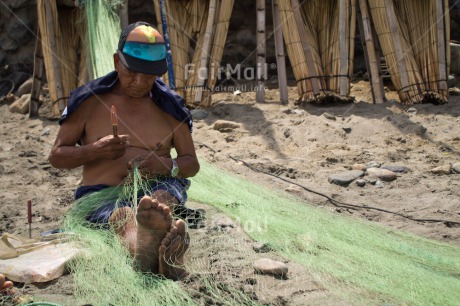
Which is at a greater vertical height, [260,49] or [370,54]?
[260,49]

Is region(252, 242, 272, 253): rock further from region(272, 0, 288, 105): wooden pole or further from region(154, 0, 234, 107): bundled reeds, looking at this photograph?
region(272, 0, 288, 105): wooden pole

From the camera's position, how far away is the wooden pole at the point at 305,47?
7.27 meters

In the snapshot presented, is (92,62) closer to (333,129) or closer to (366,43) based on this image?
(333,129)

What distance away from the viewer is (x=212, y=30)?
736cm

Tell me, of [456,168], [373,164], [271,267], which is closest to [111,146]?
[271,267]

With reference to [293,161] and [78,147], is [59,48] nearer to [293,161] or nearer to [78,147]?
[293,161]

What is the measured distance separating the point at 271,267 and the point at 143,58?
118 centimetres

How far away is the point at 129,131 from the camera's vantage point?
11.7 feet

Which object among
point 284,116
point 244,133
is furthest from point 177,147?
point 284,116

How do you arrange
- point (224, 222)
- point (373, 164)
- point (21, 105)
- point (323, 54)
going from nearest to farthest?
point (224, 222)
point (373, 164)
point (323, 54)
point (21, 105)

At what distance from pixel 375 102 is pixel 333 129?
1.10 metres

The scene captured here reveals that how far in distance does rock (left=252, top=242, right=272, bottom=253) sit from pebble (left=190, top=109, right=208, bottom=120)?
11.8ft

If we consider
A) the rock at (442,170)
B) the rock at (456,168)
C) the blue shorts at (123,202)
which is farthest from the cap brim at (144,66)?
the rock at (456,168)

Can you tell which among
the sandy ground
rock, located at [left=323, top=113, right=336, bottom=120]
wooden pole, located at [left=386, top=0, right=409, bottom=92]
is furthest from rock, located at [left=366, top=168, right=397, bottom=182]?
wooden pole, located at [left=386, top=0, right=409, bottom=92]
